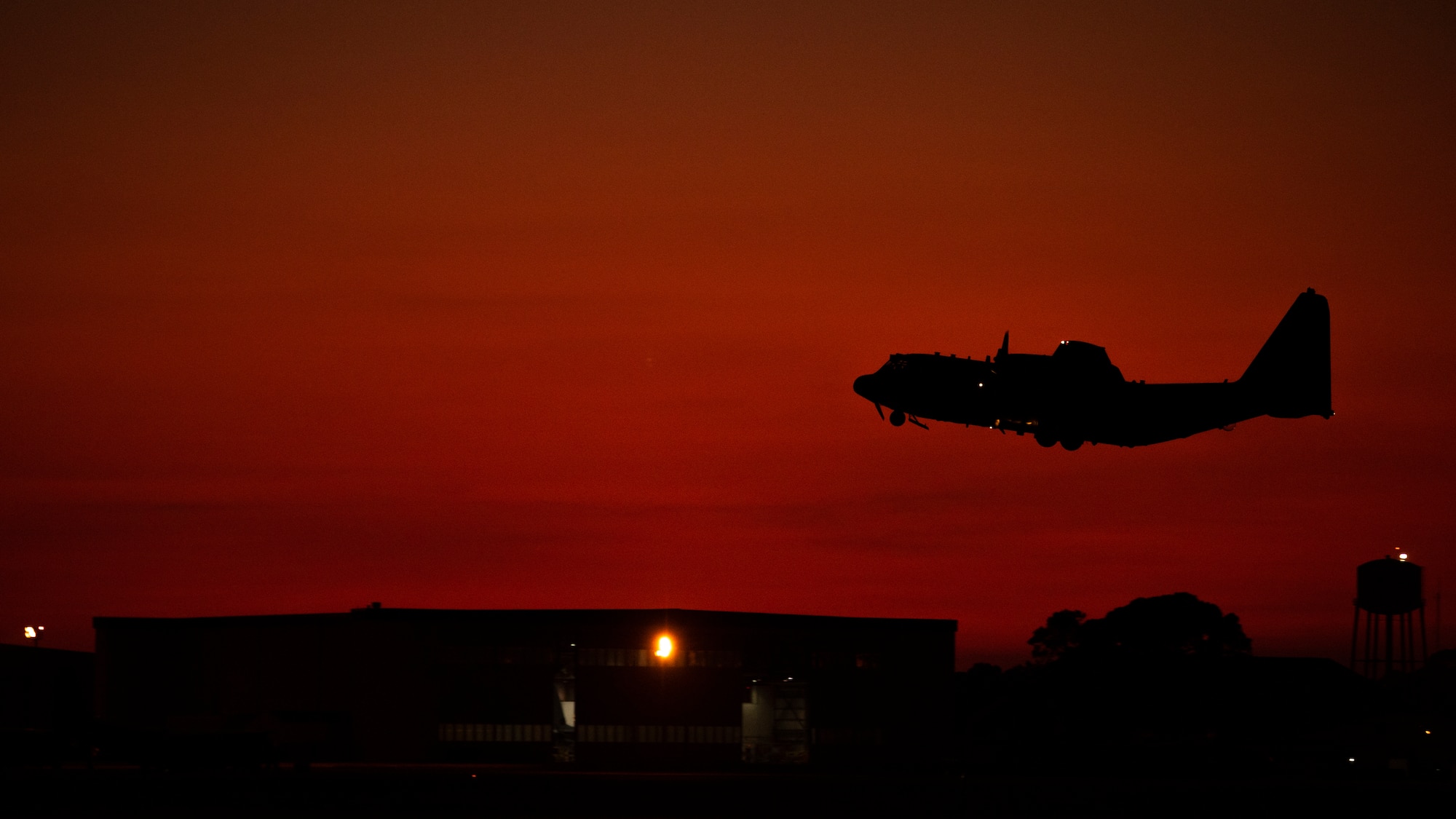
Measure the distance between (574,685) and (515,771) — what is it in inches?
A: 789

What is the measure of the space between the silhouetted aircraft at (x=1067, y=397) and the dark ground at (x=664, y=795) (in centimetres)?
1657

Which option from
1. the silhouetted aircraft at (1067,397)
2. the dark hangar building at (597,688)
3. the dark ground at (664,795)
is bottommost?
the dark ground at (664,795)

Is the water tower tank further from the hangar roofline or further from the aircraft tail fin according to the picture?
the aircraft tail fin

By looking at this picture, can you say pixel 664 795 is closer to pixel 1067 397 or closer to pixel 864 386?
pixel 864 386

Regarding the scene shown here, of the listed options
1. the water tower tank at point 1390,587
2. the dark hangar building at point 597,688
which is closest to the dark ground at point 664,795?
the dark hangar building at point 597,688

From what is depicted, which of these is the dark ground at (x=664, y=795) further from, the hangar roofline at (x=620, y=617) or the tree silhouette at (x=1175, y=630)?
the tree silhouette at (x=1175, y=630)

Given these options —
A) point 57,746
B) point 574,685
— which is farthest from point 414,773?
point 574,685

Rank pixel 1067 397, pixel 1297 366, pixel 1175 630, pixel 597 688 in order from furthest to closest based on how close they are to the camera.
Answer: pixel 1175 630
pixel 597 688
pixel 1297 366
pixel 1067 397

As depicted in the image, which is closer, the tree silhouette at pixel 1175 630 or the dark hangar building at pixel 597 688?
the dark hangar building at pixel 597 688

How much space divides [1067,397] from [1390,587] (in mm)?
97457

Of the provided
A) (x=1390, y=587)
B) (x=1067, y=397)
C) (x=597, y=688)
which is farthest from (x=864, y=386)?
(x=1390, y=587)

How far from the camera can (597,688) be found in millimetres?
109812

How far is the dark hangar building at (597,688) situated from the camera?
10906 centimetres

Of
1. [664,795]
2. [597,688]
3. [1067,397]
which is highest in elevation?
[1067,397]
